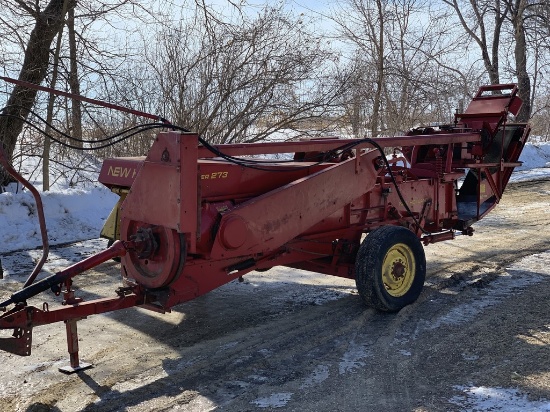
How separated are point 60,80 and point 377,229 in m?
6.26

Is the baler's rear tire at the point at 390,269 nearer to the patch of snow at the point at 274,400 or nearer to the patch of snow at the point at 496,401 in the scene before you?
the patch of snow at the point at 496,401

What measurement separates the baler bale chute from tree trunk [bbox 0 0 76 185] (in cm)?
432

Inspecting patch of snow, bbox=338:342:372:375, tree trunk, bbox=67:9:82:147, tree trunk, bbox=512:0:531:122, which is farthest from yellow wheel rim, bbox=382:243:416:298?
tree trunk, bbox=512:0:531:122

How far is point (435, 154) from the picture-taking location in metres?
7.39

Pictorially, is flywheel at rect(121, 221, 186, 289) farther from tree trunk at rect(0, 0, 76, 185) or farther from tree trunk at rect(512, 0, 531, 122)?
tree trunk at rect(512, 0, 531, 122)

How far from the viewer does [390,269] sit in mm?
6137

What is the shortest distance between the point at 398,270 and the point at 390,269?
0.30ft

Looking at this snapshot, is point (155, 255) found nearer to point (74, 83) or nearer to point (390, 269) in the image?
point (390, 269)

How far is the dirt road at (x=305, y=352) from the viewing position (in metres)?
4.33

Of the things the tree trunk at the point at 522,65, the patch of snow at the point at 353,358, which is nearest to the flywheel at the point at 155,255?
the patch of snow at the point at 353,358

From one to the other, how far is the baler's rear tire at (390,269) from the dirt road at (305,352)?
15 cm

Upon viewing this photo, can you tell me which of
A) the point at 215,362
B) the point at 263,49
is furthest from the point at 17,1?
the point at 215,362

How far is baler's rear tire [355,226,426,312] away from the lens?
19.4ft

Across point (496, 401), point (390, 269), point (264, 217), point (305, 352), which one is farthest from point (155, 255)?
point (496, 401)
